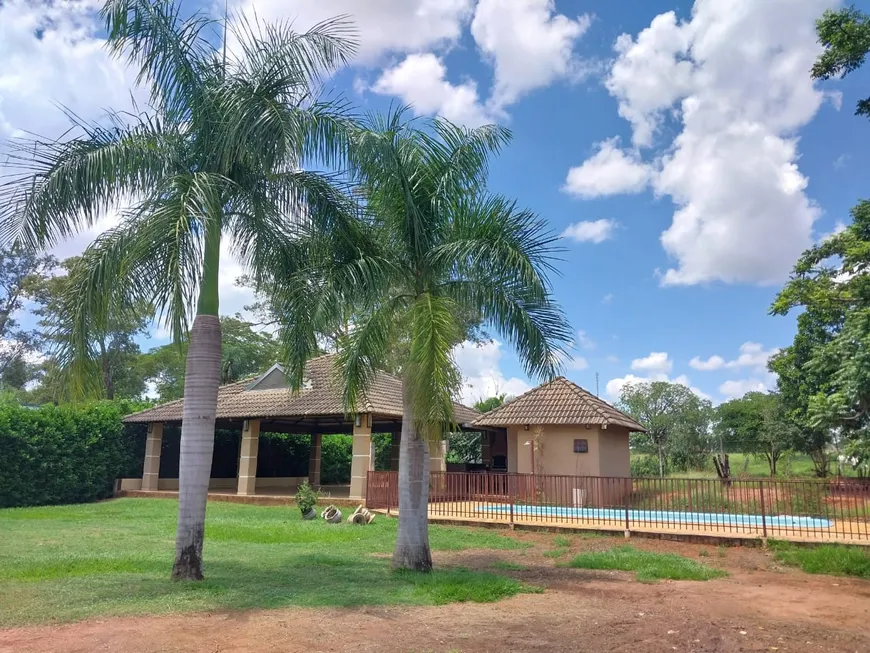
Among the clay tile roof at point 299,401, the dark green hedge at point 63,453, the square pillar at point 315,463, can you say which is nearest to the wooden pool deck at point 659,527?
the clay tile roof at point 299,401

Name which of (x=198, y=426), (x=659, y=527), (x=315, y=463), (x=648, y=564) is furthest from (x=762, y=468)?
(x=198, y=426)

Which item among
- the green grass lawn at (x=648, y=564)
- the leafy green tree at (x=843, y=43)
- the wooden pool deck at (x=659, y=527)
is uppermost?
the leafy green tree at (x=843, y=43)

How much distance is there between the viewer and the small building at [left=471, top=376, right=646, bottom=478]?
22.1 meters

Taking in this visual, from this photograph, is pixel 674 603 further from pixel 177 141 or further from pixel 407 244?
pixel 177 141

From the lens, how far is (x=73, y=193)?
9.05 meters

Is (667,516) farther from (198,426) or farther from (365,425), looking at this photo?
(198,426)

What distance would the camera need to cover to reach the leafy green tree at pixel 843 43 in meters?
12.9

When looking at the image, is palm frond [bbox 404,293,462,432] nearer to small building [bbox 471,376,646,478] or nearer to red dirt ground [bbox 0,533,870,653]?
red dirt ground [bbox 0,533,870,653]

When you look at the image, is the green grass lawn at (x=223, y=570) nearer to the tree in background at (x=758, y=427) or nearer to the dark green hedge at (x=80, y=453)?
the dark green hedge at (x=80, y=453)

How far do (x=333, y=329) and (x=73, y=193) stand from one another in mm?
3891

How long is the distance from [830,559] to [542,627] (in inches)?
278

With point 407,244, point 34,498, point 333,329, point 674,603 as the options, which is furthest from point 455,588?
point 34,498

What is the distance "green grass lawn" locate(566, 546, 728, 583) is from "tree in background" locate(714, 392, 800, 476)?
1830 cm

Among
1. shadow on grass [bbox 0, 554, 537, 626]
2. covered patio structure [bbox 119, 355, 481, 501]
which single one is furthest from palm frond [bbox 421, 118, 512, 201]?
covered patio structure [bbox 119, 355, 481, 501]
